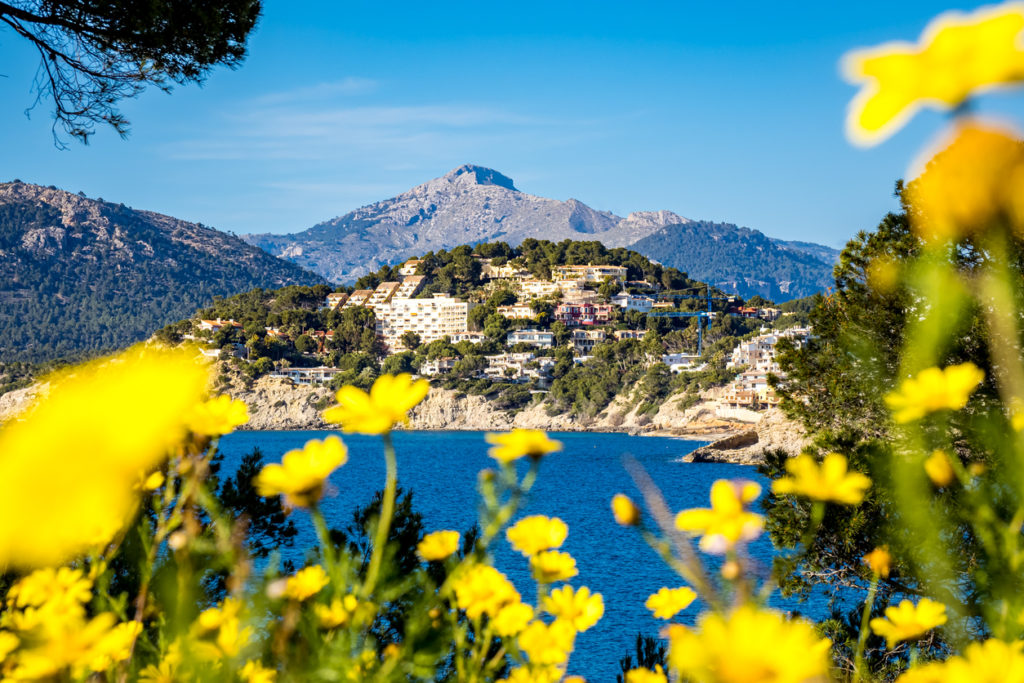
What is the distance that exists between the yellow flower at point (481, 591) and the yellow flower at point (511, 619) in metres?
0.01

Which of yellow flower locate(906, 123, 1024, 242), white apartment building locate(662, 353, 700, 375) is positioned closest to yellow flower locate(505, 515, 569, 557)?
yellow flower locate(906, 123, 1024, 242)

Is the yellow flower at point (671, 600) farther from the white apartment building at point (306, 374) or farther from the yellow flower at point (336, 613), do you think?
the white apartment building at point (306, 374)

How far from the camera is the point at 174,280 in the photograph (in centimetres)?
12562

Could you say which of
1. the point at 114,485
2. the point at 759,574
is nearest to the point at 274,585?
the point at 114,485

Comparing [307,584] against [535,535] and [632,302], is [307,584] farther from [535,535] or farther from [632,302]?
[632,302]

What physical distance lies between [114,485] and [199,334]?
69165 mm

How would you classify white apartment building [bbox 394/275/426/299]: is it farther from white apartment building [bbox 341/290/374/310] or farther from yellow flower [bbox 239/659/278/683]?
yellow flower [bbox 239/659/278/683]

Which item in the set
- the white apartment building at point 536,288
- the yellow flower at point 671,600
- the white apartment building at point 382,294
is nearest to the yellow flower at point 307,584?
the yellow flower at point 671,600

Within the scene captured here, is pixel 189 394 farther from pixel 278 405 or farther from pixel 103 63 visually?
pixel 278 405

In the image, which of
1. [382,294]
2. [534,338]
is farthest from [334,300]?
[534,338]

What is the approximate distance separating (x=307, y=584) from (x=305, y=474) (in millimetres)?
487

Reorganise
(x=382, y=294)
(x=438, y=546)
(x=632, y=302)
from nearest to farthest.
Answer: (x=438, y=546), (x=632, y=302), (x=382, y=294)

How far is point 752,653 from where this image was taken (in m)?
0.54

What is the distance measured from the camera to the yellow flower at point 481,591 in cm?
132
